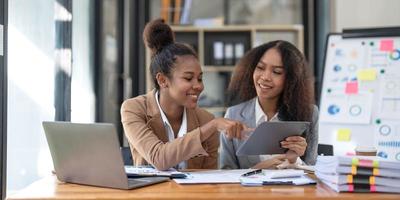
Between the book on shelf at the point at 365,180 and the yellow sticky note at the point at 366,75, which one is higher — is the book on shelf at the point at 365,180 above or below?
below

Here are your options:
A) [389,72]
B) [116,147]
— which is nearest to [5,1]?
[116,147]

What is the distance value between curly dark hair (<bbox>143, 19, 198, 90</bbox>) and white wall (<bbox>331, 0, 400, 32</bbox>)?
1912 mm

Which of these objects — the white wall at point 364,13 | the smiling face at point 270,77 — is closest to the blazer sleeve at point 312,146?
the smiling face at point 270,77

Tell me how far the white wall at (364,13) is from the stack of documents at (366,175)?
2393mm

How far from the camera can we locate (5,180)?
1.68 meters

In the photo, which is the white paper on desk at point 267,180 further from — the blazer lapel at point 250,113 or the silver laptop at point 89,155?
the blazer lapel at point 250,113

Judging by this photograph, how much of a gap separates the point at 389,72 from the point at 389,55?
0.36ft

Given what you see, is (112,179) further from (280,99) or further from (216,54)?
(216,54)

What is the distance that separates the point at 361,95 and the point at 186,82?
1.60 meters

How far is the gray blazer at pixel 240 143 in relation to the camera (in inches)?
75.7

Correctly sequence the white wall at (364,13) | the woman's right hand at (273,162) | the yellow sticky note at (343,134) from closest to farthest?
the woman's right hand at (273,162) → the yellow sticky note at (343,134) → the white wall at (364,13)

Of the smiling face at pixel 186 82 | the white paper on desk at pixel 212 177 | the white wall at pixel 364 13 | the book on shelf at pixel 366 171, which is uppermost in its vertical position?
the white wall at pixel 364 13

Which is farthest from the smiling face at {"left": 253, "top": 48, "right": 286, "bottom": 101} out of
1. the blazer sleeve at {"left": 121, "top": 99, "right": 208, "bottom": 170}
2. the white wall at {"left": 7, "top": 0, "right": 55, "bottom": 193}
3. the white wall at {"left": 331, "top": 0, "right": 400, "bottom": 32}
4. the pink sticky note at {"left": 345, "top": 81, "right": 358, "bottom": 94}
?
the white wall at {"left": 331, "top": 0, "right": 400, "bottom": 32}

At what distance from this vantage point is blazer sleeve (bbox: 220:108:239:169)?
195cm
